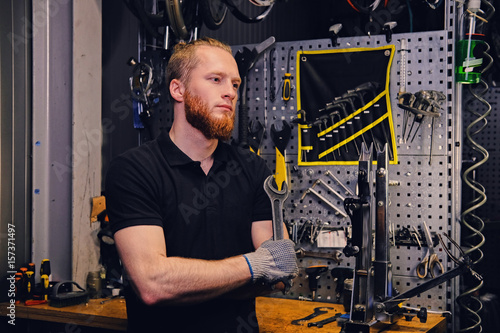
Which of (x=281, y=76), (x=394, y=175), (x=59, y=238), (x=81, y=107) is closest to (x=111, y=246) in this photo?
(x=59, y=238)

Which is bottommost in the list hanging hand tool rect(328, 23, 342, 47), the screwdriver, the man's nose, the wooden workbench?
the wooden workbench

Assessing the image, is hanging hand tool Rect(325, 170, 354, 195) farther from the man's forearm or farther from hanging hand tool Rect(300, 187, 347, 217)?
the man's forearm

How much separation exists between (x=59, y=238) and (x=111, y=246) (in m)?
0.25

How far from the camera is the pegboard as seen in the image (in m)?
2.36

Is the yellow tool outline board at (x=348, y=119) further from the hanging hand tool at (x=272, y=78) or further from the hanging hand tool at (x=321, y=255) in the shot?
the hanging hand tool at (x=321, y=255)

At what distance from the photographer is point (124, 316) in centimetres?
215

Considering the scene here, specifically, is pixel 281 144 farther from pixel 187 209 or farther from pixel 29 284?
pixel 29 284

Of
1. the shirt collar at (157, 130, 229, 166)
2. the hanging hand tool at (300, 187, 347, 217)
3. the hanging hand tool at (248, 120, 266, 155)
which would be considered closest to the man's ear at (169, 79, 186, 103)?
the shirt collar at (157, 130, 229, 166)

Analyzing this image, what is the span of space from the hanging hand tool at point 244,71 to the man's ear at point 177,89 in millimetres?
795

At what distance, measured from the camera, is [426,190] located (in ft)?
7.79

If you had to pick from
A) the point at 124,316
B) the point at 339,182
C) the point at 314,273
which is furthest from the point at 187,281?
the point at 339,182

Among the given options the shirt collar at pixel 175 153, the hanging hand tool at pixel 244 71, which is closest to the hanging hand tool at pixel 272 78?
the hanging hand tool at pixel 244 71

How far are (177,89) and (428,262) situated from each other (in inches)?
50.7

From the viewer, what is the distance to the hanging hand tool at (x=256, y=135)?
2.65 m
